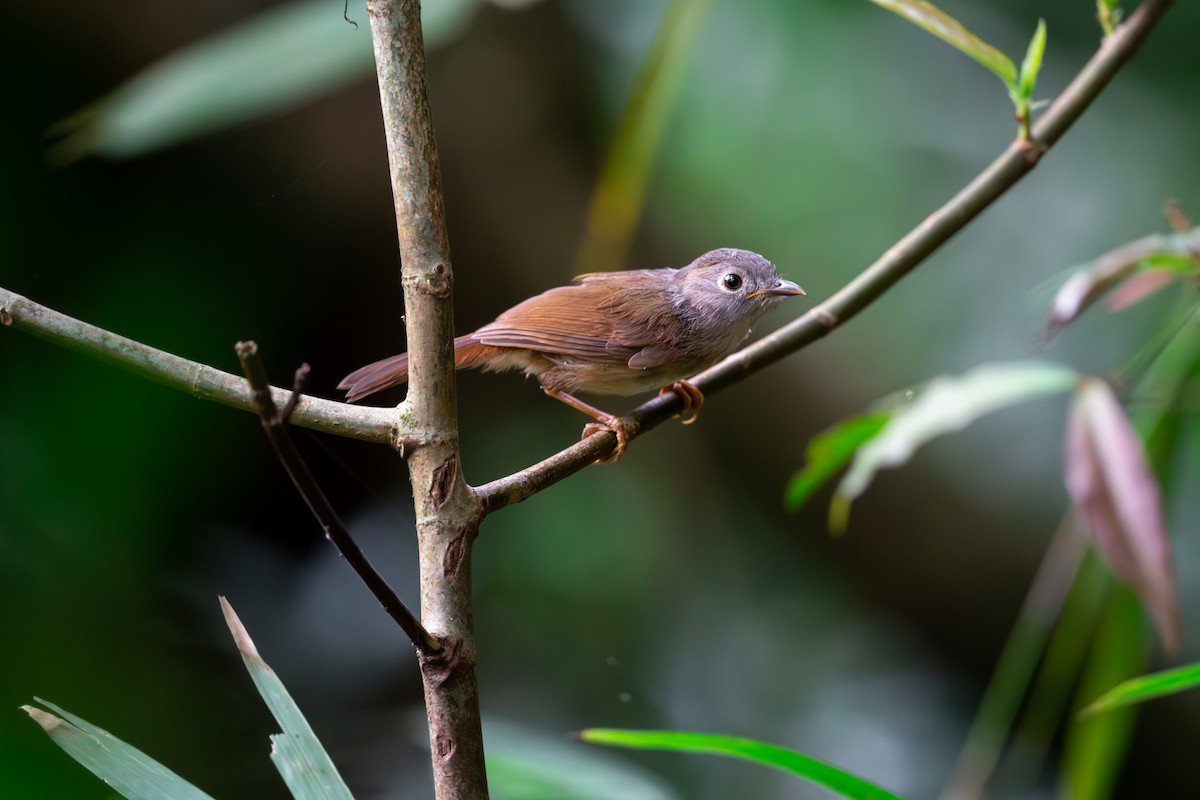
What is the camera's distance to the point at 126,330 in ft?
7.27

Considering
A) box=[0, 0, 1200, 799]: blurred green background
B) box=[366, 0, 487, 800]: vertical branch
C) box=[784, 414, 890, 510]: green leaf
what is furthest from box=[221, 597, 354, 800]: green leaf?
box=[0, 0, 1200, 799]: blurred green background

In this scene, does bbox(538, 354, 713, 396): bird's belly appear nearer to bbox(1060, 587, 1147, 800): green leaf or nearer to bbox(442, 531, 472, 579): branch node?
bbox(1060, 587, 1147, 800): green leaf

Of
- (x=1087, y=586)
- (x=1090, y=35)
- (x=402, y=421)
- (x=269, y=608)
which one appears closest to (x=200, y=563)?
(x=269, y=608)

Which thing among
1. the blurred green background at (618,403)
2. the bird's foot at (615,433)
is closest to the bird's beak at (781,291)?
the bird's foot at (615,433)

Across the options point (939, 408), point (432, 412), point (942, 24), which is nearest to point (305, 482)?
point (432, 412)

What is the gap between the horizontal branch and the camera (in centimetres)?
105

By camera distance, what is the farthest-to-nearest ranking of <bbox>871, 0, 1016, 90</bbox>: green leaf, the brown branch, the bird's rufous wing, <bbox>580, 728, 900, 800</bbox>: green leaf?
1. the bird's rufous wing
2. the brown branch
3. <bbox>871, 0, 1016, 90</bbox>: green leaf
4. <bbox>580, 728, 900, 800</bbox>: green leaf

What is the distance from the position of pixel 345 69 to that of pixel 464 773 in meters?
1.51

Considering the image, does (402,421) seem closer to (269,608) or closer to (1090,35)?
(269,608)

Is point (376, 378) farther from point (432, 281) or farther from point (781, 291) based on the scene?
point (781, 291)

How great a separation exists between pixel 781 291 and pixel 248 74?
1.27 metres

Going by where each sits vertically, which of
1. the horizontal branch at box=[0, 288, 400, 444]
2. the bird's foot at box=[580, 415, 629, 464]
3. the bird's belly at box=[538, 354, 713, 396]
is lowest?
the horizontal branch at box=[0, 288, 400, 444]

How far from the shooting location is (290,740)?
1140mm

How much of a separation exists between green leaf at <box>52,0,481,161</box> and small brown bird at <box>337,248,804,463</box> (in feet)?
2.19
